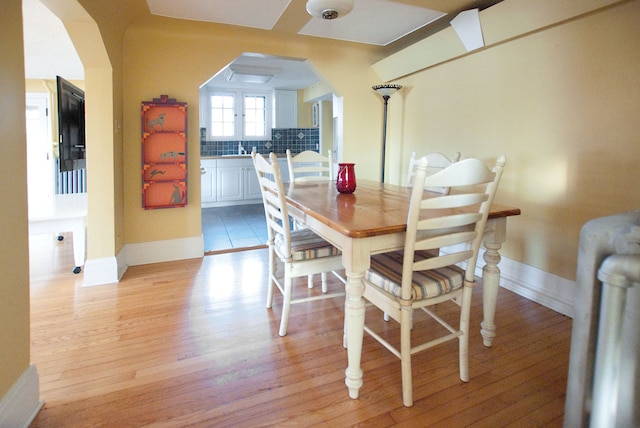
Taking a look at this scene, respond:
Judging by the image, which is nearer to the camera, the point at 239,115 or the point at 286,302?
the point at 286,302

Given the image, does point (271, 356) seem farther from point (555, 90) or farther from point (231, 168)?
point (231, 168)

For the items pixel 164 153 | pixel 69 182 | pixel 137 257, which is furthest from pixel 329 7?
pixel 69 182

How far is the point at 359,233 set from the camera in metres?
1.33

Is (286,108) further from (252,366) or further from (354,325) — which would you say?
(354,325)

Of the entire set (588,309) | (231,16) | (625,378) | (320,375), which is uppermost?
(231,16)

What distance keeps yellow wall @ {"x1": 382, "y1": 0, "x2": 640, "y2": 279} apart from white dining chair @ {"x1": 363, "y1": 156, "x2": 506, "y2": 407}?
3.29 ft

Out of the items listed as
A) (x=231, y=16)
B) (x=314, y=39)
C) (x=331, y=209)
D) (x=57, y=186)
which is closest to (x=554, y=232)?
(x=331, y=209)

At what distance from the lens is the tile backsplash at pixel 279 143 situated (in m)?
6.75

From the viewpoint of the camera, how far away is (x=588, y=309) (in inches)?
38.0

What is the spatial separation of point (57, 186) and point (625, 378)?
687 centimetres

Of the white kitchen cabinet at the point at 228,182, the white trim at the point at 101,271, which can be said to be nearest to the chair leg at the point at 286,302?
the white trim at the point at 101,271

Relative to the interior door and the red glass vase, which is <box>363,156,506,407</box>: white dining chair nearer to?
the red glass vase

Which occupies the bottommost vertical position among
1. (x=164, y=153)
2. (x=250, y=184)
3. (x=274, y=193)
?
(x=250, y=184)

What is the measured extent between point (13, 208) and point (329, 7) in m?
1.69
